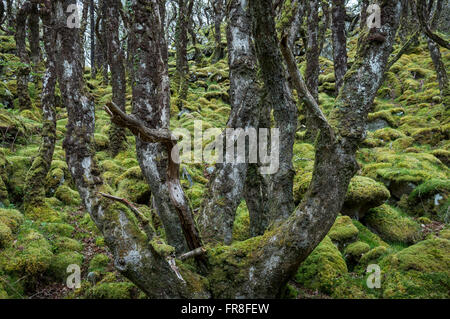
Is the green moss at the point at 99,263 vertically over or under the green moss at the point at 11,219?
under

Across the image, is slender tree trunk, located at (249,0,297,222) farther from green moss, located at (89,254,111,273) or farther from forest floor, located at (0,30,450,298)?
green moss, located at (89,254,111,273)

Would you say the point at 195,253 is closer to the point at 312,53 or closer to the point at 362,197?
the point at 362,197

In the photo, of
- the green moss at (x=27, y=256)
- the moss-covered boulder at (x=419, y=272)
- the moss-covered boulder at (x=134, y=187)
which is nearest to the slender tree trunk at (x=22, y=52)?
the moss-covered boulder at (x=134, y=187)

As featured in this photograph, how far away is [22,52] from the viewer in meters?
11.1

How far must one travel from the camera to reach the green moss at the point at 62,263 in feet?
16.8

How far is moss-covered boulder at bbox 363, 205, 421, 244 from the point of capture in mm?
6160

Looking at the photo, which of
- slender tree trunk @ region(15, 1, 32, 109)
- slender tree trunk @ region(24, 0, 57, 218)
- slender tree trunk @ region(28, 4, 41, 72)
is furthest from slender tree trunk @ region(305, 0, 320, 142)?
slender tree trunk @ region(15, 1, 32, 109)

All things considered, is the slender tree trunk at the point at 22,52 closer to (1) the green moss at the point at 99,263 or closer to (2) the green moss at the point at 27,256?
(2) the green moss at the point at 27,256

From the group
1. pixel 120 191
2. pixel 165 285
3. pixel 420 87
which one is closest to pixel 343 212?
pixel 165 285

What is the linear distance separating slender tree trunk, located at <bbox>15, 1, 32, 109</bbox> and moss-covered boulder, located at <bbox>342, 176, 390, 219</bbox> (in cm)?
985

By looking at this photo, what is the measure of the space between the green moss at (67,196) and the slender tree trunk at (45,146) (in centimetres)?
112
